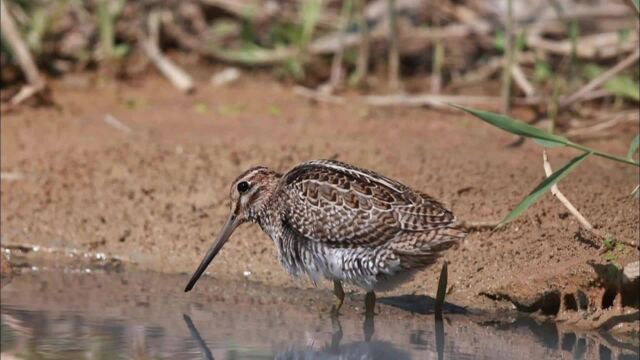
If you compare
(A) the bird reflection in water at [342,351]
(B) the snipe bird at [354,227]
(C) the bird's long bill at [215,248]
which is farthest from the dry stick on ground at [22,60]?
(A) the bird reflection in water at [342,351]

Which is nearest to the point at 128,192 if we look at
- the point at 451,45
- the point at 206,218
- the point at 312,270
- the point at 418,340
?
the point at 206,218

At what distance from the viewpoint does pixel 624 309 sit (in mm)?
6387

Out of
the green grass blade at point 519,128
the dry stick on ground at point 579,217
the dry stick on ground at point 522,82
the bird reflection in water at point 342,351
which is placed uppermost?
the dry stick on ground at point 522,82

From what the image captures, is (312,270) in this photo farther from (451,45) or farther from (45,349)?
(451,45)

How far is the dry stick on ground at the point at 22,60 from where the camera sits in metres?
9.34

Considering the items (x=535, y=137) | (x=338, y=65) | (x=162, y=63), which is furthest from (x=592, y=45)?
(x=535, y=137)

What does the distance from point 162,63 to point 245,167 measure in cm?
227

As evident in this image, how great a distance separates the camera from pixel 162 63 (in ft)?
34.3

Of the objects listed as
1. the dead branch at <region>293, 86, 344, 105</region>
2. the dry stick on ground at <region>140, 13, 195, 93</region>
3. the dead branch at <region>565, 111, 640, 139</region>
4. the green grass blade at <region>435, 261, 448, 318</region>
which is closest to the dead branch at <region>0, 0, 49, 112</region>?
the dry stick on ground at <region>140, 13, 195, 93</region>

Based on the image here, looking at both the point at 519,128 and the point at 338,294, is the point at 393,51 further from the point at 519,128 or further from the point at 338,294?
the point at 519,128

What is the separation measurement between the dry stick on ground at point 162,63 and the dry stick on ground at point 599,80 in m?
2.99

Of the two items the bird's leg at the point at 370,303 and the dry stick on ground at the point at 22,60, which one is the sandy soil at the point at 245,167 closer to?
the dry stick on ground at the point at 22,60

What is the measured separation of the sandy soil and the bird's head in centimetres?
45

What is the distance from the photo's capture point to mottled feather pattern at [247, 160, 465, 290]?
6168 mm
